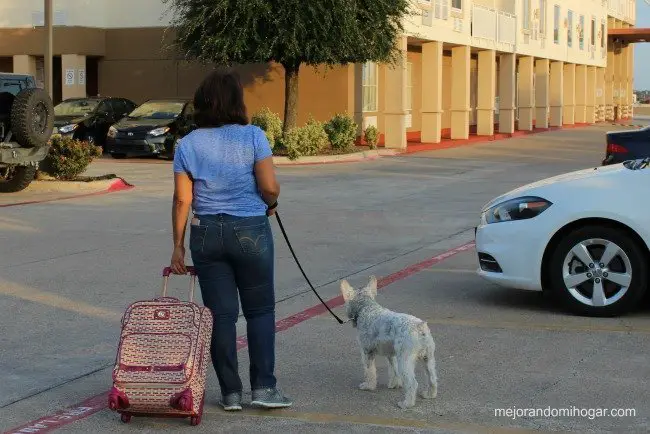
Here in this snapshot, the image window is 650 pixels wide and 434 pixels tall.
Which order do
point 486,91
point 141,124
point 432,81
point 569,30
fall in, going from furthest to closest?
point 569,30, point 486,91, point 432,81, point 141,124

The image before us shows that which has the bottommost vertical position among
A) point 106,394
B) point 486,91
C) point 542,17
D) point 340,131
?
point 106,394

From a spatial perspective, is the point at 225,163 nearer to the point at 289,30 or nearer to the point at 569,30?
the point at 289,30

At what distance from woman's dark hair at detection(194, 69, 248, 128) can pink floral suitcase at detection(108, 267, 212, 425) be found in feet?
3.18

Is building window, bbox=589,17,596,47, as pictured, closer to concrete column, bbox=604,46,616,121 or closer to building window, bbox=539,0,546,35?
concrete column, bbox=604,46,616,121

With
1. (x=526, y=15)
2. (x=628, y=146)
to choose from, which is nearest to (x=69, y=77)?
(x=526, y=15)

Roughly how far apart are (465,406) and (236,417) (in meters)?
1.26

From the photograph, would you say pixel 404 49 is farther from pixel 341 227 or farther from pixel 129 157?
pixel 341 227

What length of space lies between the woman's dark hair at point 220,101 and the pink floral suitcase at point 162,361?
0.97m

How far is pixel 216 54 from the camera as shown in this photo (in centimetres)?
2794

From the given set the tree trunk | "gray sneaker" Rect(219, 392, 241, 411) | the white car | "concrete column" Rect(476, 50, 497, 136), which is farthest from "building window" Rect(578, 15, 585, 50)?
"gray sneaker" Rect(219, 392, 241, 411)

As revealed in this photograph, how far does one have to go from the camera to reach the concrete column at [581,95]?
58.0 metres

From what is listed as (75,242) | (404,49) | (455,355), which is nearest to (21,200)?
(75,242)

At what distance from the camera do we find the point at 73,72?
34.8 meters

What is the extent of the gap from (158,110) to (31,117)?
479 inches
